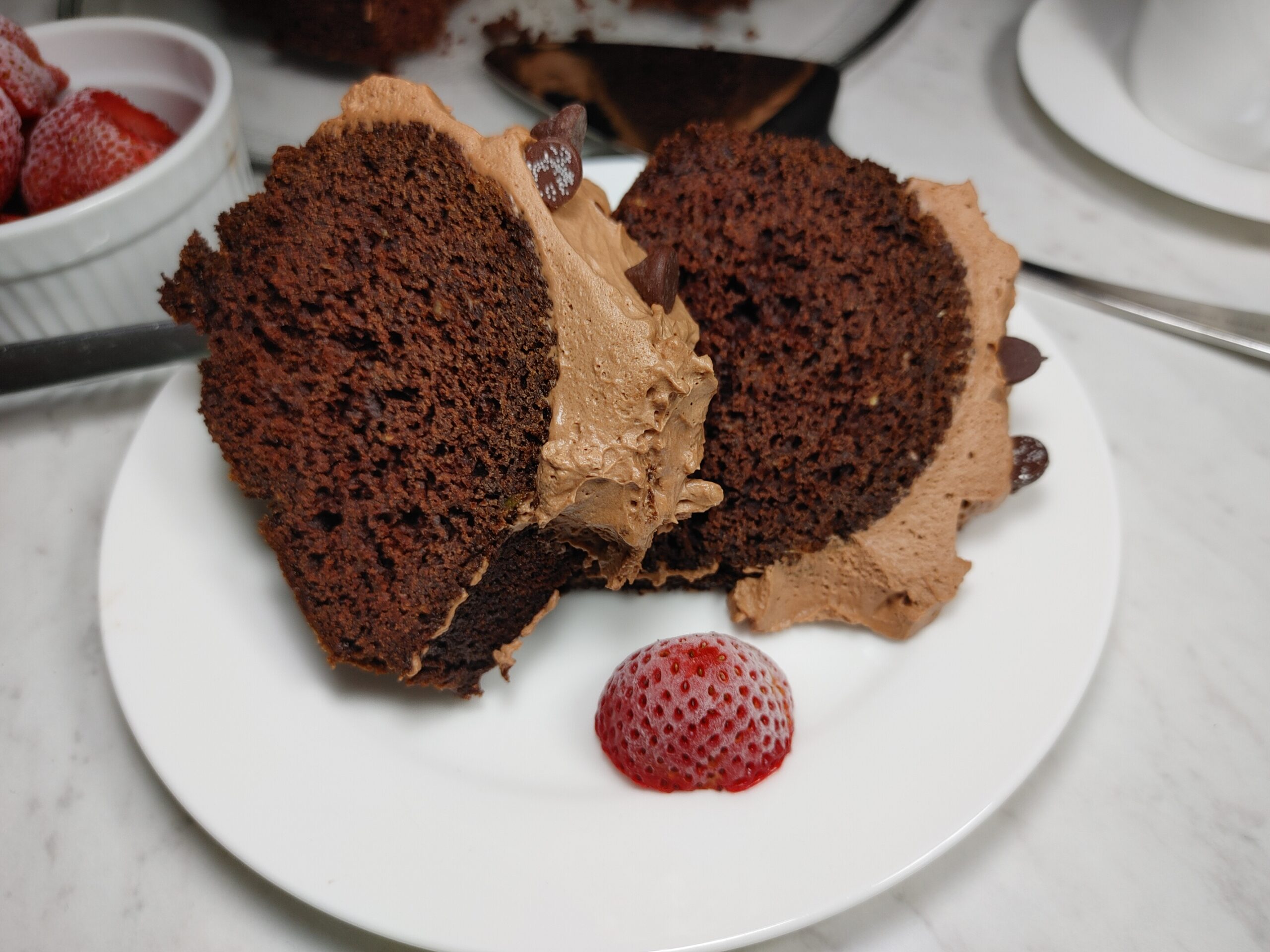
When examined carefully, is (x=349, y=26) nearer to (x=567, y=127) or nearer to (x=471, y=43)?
(x=471, y=43)

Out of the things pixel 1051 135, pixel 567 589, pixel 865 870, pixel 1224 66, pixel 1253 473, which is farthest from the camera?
pixel 1051 135

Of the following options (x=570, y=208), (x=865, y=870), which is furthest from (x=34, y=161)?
(x=865, y=870)

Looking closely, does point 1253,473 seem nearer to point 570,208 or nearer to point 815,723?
point 815,723

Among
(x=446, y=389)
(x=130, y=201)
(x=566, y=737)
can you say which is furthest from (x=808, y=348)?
(x=130, y=201)

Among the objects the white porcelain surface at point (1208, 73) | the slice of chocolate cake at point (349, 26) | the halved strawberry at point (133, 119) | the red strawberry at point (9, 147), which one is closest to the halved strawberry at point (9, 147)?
the red strawberry at point (9, 147)

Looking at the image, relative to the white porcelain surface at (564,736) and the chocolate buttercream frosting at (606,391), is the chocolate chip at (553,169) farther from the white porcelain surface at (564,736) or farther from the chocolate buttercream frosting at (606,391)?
the white porcelain surface at (564,736)

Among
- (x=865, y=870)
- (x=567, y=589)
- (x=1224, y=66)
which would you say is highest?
(x=1224, y=66)

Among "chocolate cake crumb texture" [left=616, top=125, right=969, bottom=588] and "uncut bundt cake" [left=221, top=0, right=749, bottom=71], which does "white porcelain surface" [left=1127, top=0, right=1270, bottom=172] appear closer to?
"chocolate cake crumb texture" [left=616, top=125, right=969, bottom=588]
